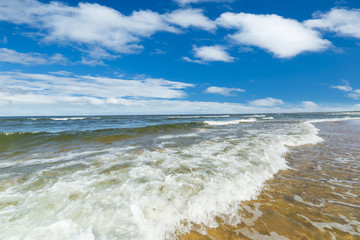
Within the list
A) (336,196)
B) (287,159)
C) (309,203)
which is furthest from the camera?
(287,159)

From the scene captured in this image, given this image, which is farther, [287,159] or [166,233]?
[287,159]

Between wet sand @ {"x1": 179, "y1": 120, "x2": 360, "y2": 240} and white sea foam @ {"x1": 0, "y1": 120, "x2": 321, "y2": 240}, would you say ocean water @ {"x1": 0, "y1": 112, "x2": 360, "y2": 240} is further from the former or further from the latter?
wet sand @ {"x1": 179, "y1": 120, "x2": 360, "y2": 240}

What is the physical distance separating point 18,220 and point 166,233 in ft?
7.72

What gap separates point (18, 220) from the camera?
2.81 metres

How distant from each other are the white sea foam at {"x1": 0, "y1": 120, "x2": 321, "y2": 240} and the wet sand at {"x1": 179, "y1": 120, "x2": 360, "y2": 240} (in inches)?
9.2

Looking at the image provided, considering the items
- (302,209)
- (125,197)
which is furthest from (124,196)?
(302,209)

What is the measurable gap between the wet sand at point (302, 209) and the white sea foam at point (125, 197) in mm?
233

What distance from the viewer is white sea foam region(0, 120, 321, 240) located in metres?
2.66

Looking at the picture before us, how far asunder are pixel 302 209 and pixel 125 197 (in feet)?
10.8

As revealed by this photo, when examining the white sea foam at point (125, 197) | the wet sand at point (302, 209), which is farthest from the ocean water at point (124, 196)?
the wet sand at point (302, 209)

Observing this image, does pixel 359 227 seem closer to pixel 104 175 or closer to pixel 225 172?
pixel 225 172

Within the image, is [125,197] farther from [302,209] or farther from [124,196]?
[302,209]

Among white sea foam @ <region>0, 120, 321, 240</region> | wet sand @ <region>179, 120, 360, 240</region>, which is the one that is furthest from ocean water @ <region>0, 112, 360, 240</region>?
wet sand @ <region>179, 120, 360, 240</region>

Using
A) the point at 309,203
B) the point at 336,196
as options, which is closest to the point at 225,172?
the point at 309,203
